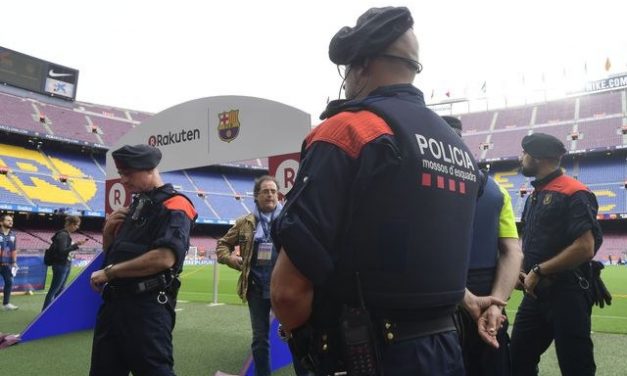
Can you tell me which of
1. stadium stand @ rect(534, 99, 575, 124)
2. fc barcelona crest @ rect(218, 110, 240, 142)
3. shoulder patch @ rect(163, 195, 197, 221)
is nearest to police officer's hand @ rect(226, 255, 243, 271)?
shoulder patch @ rect(163, 195, 197, 221)

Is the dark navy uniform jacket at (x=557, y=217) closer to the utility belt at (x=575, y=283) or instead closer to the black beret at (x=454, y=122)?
the utility belt at (x=575, y=283)

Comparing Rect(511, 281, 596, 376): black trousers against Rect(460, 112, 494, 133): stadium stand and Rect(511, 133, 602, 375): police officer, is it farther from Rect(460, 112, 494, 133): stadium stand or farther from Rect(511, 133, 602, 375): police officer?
Rect(460, 112, 494, 133): stadium stand

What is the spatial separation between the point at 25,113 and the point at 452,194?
38.1 metres

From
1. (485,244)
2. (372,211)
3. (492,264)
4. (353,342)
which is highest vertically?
(372,211)

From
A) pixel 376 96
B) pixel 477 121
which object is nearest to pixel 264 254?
pixel 376 96

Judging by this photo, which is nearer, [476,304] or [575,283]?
[476,304]

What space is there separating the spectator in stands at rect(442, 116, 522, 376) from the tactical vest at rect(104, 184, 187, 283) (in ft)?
5.79

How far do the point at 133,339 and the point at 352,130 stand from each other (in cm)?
205

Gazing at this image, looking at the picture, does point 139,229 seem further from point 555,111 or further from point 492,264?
point 555,111

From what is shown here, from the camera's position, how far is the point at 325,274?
124 centimetres

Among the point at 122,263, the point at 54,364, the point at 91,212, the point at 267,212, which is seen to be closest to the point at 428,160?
the point at 122,263

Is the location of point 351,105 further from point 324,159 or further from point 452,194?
point 452,194

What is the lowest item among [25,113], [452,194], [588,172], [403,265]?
[403,265]

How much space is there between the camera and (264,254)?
434 centimetres
